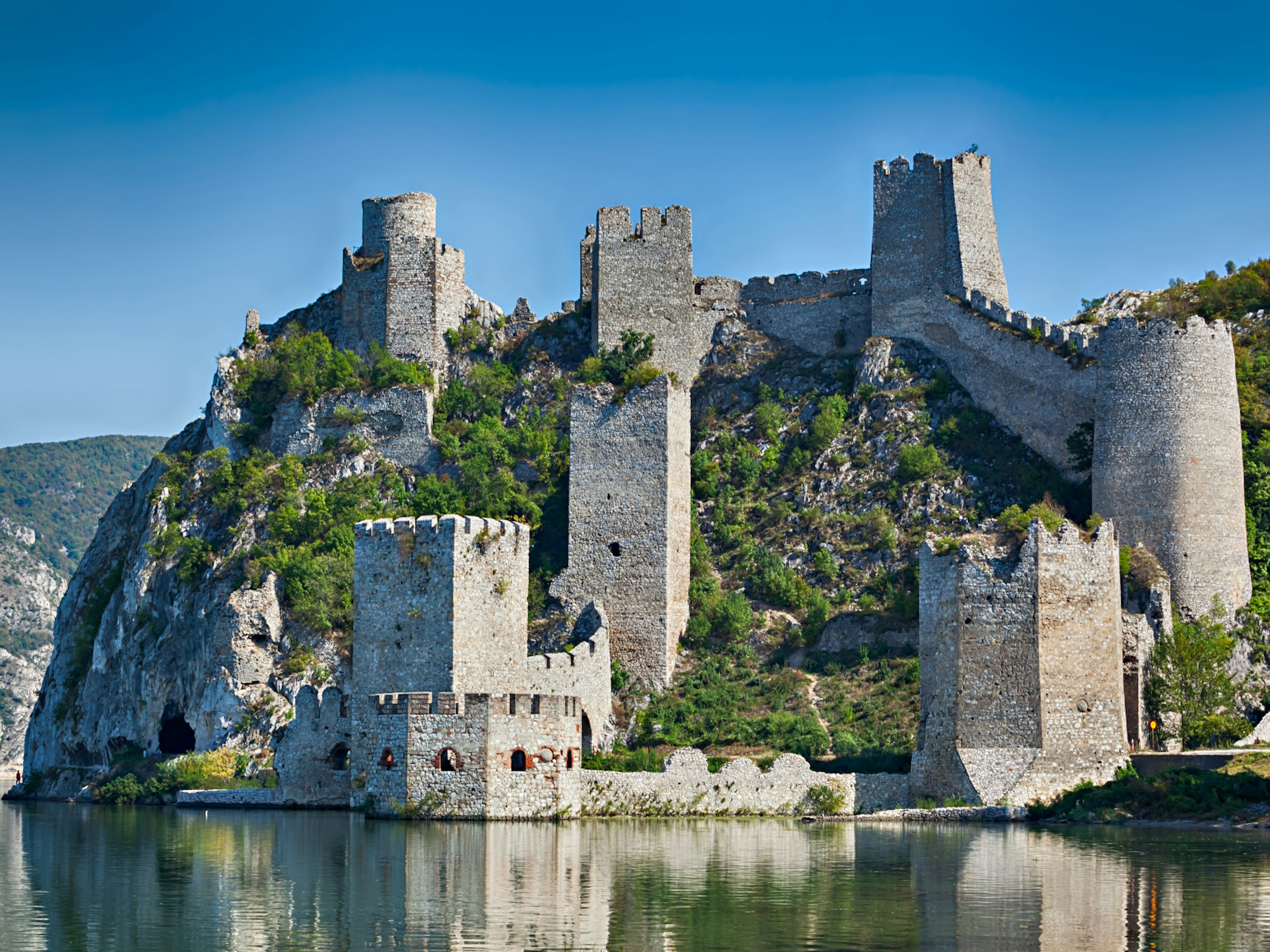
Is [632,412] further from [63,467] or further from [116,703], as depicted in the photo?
[63,467]

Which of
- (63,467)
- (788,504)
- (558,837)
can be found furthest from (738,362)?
(63,467)

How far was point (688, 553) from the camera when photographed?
1997 inches

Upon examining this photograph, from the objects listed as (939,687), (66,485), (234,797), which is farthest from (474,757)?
(66,485)

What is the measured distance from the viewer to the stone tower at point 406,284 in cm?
5994

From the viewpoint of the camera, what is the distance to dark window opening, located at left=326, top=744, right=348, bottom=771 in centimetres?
4059

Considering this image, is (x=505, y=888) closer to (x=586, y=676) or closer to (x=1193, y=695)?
(x=586, y=676)

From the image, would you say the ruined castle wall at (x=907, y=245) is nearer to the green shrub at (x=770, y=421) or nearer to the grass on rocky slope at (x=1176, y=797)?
the green shrub at (x=770, y=421)

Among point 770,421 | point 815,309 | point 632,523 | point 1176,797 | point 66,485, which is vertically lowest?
point 1176,797

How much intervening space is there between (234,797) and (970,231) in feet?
96.7

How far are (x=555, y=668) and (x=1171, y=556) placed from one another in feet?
52.7

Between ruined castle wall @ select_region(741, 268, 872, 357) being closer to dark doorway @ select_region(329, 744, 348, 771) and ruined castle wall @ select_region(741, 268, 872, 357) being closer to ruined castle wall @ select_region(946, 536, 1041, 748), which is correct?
ruined castle wall @ select_region(946, 536, 1041, 748)

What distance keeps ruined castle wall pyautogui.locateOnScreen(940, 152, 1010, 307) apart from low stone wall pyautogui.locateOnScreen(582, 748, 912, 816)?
22.6m

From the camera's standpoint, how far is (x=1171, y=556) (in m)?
44.0

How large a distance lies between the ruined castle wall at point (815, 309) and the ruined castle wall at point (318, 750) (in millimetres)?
24702
